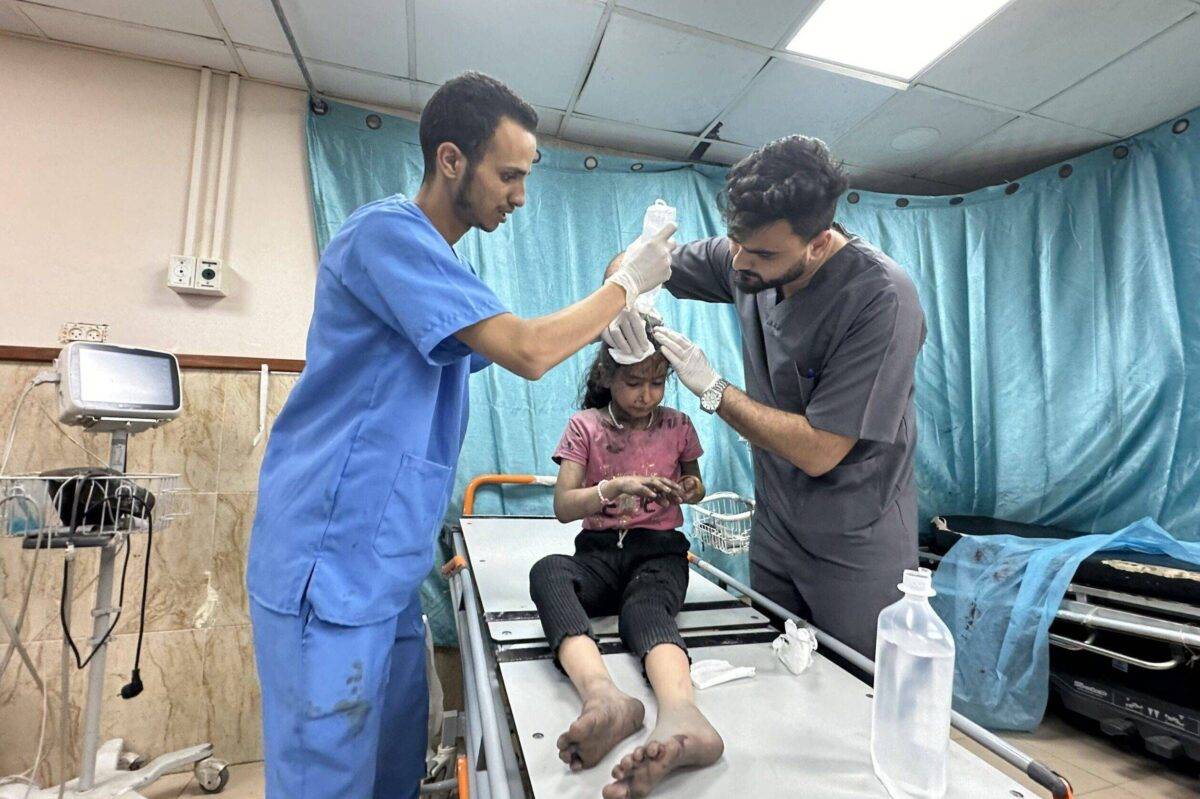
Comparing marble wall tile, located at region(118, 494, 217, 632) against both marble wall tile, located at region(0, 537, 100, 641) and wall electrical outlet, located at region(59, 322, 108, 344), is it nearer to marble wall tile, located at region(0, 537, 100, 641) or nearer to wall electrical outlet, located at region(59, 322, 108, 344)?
marble wall tile, located at region(0, 537, 100, 641)

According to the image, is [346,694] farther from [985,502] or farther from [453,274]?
[985,502]

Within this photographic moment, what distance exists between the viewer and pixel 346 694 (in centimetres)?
90

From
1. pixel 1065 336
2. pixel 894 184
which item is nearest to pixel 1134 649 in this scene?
pixel 1065 336

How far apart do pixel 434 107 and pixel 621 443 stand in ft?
3.09

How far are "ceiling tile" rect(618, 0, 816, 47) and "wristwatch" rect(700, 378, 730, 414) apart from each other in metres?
1.43

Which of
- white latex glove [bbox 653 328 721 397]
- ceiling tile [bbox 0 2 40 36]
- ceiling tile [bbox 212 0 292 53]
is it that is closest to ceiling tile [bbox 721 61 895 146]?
white latex glove [bbox 653 328 721 397]

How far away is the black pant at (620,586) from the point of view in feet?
3.50

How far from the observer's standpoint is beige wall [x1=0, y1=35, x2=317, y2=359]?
209cm

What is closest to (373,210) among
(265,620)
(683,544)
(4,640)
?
(265,620)

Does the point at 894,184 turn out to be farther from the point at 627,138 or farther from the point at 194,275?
the point at 194,275

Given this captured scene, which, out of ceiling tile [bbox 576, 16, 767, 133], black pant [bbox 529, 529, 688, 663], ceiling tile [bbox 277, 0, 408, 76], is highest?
ceiling tile [bbox 576, 16, 767, 133]

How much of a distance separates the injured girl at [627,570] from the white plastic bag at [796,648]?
22cm

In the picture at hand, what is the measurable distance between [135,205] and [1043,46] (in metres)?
3.49

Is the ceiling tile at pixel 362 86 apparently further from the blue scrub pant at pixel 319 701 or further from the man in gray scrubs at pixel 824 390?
the blue scrub pant at pixel 319 701
